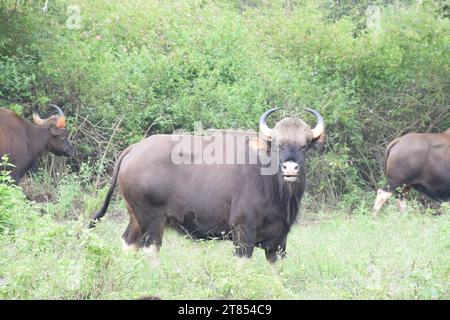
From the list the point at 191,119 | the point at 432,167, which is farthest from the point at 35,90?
the point at 432,167

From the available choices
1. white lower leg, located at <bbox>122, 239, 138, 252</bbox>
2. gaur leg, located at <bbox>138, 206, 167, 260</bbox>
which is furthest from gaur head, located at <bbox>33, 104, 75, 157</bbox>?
gaur leg, located at <bbox>138, 206, 167, 260</bbox>

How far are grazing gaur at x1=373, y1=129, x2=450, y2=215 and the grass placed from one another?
363 cm

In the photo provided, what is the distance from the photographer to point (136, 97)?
13.1 m

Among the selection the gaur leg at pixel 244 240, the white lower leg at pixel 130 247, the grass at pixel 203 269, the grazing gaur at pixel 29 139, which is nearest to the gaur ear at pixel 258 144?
the gaur leg at pixel 244 240

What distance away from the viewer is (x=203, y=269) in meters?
6.83

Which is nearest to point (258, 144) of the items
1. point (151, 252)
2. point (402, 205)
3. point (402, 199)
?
point (151, 252)

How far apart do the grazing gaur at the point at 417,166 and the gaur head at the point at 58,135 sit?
4457mm

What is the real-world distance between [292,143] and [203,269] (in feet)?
5.81

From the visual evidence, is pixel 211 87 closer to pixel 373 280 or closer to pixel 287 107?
pixel 287 107

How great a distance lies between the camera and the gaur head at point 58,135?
41.4ft

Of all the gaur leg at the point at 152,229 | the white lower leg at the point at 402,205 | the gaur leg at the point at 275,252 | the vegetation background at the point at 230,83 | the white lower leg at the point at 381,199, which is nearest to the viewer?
the gaur leg at the point at 275,252

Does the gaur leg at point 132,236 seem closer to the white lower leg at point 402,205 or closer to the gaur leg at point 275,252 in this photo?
the gaur leg at point 275,252

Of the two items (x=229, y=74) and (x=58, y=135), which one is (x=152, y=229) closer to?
(x=58, y=135)

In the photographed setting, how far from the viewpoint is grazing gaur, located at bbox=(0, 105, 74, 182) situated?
39.3ft
